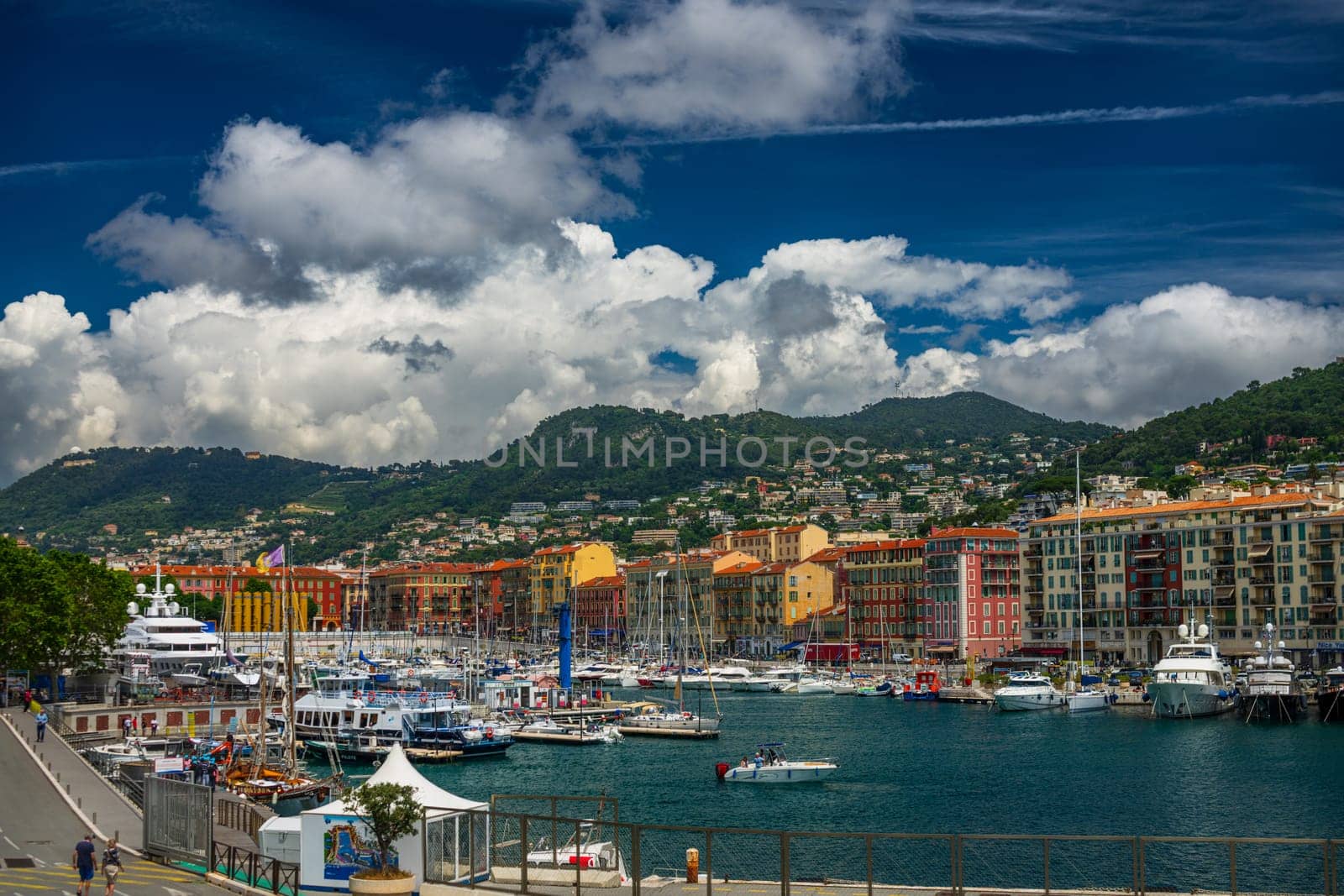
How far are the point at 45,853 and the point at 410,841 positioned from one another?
10.9 metres

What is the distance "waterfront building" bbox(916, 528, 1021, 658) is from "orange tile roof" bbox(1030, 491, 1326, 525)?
6473 mm

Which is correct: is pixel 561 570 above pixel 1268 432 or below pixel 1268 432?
below

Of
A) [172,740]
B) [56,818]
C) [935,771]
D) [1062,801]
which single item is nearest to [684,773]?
[935,771]

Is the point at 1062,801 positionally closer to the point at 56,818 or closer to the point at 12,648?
the point at 56,818

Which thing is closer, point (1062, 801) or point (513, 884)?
point (513, 884)

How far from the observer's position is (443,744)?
213ft

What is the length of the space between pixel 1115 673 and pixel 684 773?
58133 mm

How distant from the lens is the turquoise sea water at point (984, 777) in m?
46.2

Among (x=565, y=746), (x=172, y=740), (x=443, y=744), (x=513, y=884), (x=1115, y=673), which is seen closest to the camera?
(x=513, y=884)

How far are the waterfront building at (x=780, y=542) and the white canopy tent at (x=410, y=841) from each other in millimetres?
136398

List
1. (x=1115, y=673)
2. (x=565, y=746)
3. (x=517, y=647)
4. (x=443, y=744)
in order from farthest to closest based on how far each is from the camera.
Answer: (x=517, y=647) → (x=1115, y=673) → (x=565, y=746) → (x=443, y=744)

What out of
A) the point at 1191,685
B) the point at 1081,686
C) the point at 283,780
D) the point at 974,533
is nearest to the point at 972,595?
the point at 974,533

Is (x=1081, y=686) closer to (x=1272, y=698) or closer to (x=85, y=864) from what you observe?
(x=1272, y=698)

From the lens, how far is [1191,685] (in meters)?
84.5
